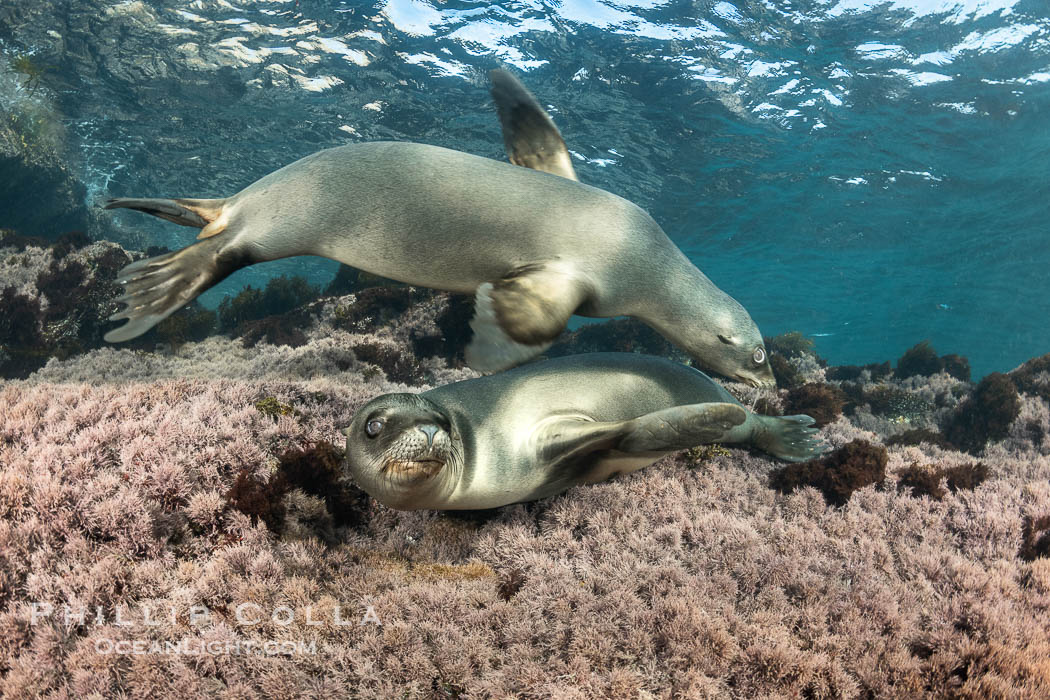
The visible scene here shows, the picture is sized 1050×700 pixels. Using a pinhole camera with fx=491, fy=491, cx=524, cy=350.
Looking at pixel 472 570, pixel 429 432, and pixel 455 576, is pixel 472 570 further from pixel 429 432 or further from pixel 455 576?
pixel 429 432

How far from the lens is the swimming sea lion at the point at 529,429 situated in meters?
2.22

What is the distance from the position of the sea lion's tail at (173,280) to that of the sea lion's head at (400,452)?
1886mm

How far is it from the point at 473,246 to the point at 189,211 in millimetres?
2067

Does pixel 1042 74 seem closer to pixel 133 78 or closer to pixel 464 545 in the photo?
pixel 464 545

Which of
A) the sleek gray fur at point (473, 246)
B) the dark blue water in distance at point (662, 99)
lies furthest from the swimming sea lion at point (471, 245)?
the dark blue water in distance at point (662, 99)

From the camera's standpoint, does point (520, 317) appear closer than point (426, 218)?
Yes

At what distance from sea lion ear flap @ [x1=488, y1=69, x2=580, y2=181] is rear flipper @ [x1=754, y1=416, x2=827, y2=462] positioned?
104 inches

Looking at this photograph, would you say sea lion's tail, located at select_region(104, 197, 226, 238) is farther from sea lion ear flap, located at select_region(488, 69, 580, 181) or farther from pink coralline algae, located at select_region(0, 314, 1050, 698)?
sea lion ear flap, located at select_region(488, 69, 580, 181)

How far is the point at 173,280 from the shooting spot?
3439mm

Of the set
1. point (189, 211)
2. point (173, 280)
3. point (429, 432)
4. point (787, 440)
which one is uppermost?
point (189, 211)

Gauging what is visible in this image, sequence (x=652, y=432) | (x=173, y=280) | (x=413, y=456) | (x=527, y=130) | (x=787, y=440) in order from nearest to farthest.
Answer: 1. (x=413, y=456)
2. (x=652, y=432)
3. (x=173, y=280)
4. (x=527, y=130)
5. (x=787, y=440)

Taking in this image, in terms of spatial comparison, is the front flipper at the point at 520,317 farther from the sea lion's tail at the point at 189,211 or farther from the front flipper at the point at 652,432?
the sea lion's tail at the point at 189,211

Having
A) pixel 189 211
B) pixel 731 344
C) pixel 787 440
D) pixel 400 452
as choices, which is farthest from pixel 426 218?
pixel 787 440

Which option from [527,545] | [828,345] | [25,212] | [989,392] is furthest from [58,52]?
[828,345]
